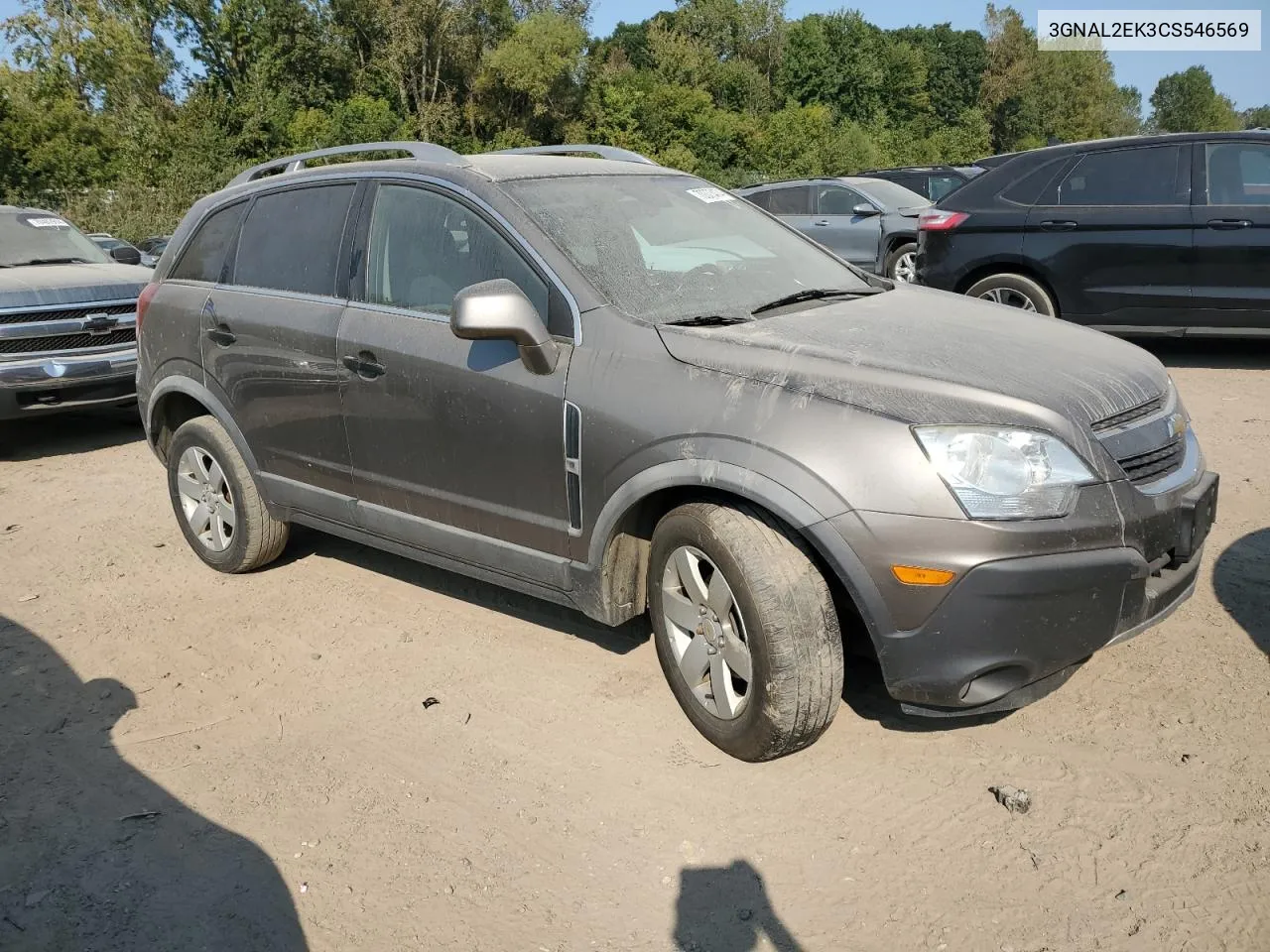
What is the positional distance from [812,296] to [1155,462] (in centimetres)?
133

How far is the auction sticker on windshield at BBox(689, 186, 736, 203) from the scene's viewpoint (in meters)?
4.51

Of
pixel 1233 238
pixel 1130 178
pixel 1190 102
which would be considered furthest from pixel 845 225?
pixel 1190 102

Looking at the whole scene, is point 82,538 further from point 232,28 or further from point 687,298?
point 232,28

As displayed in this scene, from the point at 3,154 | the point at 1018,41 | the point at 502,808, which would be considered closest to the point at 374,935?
the point at 502,808

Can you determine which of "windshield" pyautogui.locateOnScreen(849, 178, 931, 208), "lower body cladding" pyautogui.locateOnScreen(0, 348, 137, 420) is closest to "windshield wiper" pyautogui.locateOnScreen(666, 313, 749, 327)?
"lower body cladding" pyautogui.locateOnScreen(0, 348, 137, 420)

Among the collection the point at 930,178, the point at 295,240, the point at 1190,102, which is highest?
the point at 1190,102

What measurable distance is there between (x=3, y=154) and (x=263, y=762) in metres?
30.8

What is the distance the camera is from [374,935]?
9.04ft

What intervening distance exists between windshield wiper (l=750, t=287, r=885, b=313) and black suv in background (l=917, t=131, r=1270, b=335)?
4386 mm

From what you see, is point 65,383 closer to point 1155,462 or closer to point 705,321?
point 705,321

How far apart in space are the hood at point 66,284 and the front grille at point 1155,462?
24.7 feet

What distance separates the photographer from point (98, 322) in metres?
8.16

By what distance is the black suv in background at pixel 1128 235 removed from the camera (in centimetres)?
760

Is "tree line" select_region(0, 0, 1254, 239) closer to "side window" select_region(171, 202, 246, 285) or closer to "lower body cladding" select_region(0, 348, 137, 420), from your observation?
"lower body cladding" select_region(0, 348, 137, 420)
